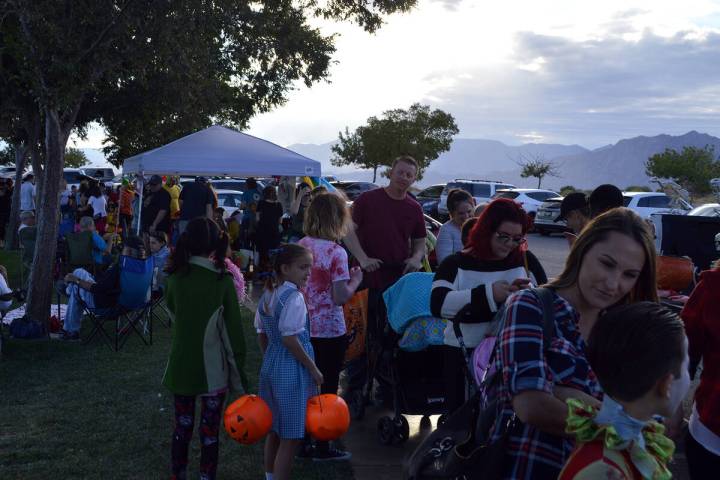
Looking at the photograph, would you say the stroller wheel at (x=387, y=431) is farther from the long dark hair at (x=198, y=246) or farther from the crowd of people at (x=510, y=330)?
the long dark hair at (x=198, y=246)

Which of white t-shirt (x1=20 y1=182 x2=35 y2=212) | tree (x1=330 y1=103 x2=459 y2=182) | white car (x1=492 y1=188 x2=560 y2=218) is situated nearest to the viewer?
white t-shirt (x1=20 y1=182 x2=35 y2=212)

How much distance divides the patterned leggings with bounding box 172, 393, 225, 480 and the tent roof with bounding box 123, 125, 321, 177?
32.2ft

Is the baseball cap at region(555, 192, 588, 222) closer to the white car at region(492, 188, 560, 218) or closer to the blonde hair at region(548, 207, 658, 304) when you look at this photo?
the blonde hair at region(548, 207, 658, 304)

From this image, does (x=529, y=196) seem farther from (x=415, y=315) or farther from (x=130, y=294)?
(x=415, y=315)

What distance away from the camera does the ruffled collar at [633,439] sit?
1943mm

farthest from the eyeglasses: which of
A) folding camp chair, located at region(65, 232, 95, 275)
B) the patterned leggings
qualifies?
folding camp chair, located at region(65, 232, 95, 275)

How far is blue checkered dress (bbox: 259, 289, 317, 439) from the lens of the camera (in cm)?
460

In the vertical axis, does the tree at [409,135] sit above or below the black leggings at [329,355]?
above

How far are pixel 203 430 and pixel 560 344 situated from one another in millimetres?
2926

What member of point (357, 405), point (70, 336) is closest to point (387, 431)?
point (357, 405)

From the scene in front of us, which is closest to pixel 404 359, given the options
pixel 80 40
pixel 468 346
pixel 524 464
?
pixel 468 346

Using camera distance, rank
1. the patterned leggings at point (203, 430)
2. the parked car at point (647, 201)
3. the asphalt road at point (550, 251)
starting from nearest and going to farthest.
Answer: the patterned leggings at point (203, 430) < the asphalt road at point (550, 251) < the parked car at point (647, 201)

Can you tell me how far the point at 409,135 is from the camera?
68125mm

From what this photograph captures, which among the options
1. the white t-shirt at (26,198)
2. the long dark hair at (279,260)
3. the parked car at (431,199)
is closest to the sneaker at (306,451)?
the long dark hair at (279,260)
